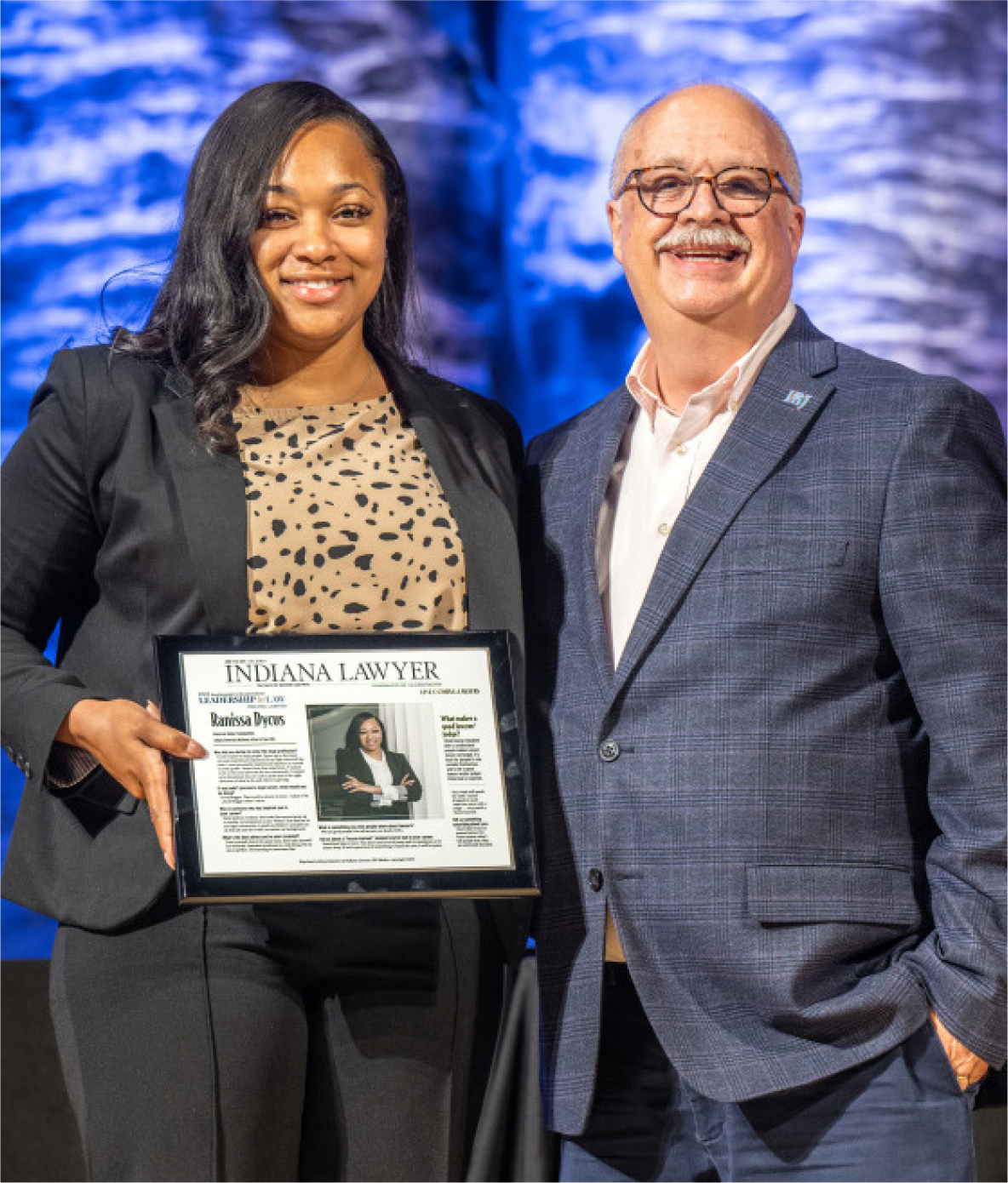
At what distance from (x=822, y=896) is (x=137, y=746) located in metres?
0.80

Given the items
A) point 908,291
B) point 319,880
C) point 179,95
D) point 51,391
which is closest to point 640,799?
point 319,880

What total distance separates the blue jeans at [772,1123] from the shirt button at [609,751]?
11.1 inches

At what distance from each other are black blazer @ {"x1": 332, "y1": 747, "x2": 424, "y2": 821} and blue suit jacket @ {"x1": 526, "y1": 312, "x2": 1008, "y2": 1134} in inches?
10.7

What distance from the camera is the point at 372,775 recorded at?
1807 millimetres

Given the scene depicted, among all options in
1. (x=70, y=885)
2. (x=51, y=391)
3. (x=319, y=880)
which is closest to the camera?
(x=319, y=880)

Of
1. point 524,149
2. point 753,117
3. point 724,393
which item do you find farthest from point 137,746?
point 524,149

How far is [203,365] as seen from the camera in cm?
206

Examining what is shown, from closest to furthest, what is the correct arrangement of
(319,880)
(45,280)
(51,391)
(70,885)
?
1. (319,880)
2. (70,885)
3. (51,391)
4. (45,280)

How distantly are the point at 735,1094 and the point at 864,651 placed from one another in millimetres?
540

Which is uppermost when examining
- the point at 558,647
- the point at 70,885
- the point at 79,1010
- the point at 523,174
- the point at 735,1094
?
the point at 523,174

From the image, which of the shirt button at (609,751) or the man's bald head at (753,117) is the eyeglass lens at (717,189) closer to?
the man's bald head at (753,117)

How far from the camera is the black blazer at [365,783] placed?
1799mm

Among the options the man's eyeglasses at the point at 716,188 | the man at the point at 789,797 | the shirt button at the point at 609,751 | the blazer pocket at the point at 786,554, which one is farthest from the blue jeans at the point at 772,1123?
the man's eyeglasses at the point at 716,188

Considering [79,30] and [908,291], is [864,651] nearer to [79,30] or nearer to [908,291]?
[908,291]
